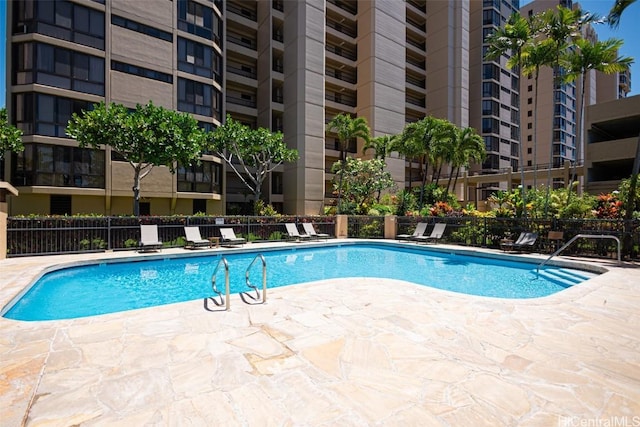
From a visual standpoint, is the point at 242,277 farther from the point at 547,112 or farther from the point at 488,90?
the point at 547,112

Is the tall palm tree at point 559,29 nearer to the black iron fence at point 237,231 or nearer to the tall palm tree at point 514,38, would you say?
the tall palm tree at point 514,38

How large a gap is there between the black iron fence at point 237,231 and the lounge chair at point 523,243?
477 millimetres

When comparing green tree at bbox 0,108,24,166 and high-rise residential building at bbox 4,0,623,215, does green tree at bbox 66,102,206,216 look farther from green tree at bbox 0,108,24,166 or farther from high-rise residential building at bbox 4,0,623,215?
high-rise residential building at bbox 4,0,623,215

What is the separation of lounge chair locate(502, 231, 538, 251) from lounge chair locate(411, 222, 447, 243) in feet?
11.1

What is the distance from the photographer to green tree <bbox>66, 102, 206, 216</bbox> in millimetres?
14164

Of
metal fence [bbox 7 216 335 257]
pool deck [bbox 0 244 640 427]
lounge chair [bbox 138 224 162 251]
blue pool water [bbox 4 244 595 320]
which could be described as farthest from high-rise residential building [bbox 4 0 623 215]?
pool deck [bbox 0 244 640 427]

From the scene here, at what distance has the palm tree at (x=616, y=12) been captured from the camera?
1105cm

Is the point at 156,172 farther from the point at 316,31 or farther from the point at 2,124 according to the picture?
the point at 316,31

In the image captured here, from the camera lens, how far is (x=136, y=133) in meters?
14.3

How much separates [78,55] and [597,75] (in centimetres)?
8918

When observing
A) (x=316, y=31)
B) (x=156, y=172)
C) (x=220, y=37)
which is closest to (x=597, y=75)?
(x=316, y=31)

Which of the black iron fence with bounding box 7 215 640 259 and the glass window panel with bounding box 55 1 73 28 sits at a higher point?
the glass window panel with bounding box 55 1 73 28

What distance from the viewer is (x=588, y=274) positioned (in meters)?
9.52

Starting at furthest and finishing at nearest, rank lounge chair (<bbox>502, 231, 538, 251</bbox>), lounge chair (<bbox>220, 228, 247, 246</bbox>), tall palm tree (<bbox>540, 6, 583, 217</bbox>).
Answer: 1. lounge chair (<bbox>220, 228, 247, 246</bbox>)
2. tall palm tree (<bbox>540, 6, 583, 217</bbox>)
3. lounge chair (<bbox>502, 231, 538, 251</bbox>)
